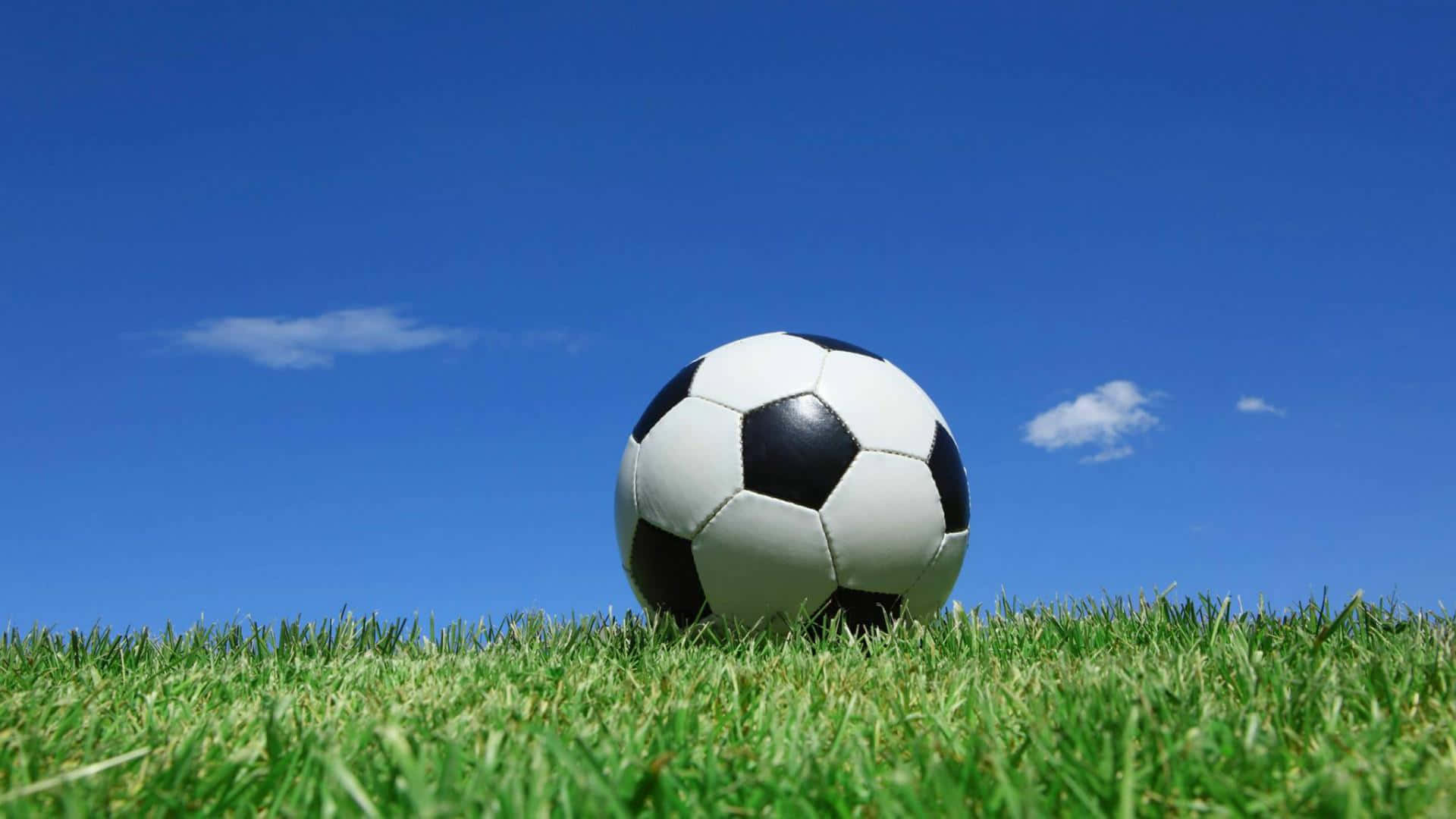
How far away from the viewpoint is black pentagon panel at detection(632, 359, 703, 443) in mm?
5191

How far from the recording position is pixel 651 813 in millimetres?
1996

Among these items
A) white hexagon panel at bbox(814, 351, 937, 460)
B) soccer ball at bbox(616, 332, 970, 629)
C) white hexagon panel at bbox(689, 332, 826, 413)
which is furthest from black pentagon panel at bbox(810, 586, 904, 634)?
white hexagon panel at bbox(689, 332, 826, 413)

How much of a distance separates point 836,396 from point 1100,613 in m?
2.02

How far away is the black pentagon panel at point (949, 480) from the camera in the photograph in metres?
5.07

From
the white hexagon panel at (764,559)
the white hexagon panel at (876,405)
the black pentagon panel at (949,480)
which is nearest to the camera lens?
the white hexagon panel at (764,559)

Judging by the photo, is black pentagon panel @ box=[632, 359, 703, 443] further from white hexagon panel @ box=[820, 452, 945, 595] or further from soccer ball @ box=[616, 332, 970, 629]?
white hexagon panel @ box=[820, 452, 945, 595]

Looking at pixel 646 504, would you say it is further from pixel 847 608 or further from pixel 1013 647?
pixel 1013 647

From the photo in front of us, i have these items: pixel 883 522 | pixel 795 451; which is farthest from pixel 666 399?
pixel 883 522

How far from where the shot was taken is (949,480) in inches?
203

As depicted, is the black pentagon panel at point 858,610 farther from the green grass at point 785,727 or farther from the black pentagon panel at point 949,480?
the black pentagon panel at point 949,480

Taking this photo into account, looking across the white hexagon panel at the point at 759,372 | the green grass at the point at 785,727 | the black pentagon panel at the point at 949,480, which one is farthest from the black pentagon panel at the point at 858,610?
the white hexagon panel at the point at 759,372

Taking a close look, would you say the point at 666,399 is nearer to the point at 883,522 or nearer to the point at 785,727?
the point at 883,522

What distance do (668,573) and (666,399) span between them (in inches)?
34.1

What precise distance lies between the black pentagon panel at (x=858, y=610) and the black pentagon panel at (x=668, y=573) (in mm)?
556
